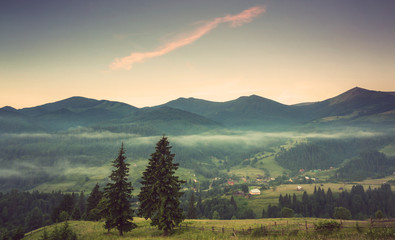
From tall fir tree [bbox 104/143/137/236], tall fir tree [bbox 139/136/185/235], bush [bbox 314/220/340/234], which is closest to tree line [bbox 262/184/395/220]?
bush [bbox 314/220/340/234]

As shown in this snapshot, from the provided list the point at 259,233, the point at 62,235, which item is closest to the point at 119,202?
the point at 62,235

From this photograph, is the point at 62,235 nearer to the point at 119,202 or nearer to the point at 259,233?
the point at 119,202

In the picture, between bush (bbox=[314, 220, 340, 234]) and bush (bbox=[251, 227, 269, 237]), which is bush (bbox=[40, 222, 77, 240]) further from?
bush (bbox=[314, 220, 340, 234])

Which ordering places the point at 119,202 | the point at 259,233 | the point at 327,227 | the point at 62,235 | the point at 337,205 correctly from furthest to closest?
the point at 337,205 < the point at 119,202 < the point at 62,235 < the point at 259,233 < the point at 327,227

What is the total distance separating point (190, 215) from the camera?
94.1 metres

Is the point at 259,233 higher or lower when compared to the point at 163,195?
lower

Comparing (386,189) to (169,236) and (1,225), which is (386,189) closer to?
(169,236)

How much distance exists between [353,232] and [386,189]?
8039 inches

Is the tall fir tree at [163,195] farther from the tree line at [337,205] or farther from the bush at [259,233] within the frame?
the tree line at [337,205]

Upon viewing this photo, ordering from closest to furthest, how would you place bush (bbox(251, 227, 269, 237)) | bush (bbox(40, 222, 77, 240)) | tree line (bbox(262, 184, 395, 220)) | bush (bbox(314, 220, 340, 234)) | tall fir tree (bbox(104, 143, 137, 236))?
bush (bbox(314, 220, 340, 234)) < bush (bbox(251, 227, 269, 237)) < bush (bbox(40, 222, 77, 240)) < tall fir tree (bbox(104, 143, 137, 236)) < tree line (bbox(262, 184, 395, 220))

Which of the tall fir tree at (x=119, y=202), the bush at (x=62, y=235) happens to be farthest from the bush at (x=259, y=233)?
the bush at (x=62, y=235)

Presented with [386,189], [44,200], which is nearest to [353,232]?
[386,189]

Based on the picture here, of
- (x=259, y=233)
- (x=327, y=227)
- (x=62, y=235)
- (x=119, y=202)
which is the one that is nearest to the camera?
(x=327, y=227)

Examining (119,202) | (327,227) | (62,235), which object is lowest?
(62,235)
